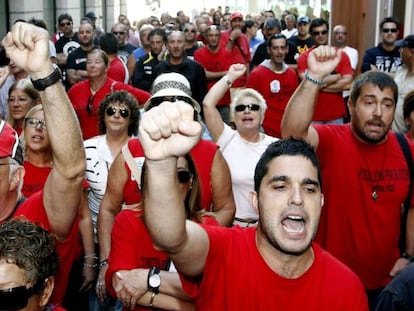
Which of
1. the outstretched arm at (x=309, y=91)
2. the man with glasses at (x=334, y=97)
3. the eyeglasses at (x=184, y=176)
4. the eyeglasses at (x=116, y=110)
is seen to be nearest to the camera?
the eyeglasses at (x=184, y=176)

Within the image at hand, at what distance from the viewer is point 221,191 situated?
4332 mm

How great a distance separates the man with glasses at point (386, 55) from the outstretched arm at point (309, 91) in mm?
5661

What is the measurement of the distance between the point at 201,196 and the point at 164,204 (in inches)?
52.1

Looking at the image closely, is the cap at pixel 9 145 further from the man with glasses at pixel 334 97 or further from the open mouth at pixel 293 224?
the man with glasses at pixel 334 97

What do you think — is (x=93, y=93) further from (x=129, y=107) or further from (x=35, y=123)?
(x=35, y=123)

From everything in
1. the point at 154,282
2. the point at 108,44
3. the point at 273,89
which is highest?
the point at 108,44

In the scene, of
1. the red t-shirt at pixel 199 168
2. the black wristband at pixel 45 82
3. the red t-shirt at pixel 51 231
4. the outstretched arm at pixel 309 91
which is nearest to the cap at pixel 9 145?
the red t-shirt at pixel 51 231

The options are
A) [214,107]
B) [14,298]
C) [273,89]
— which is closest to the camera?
[14,298]

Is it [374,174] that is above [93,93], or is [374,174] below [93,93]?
below

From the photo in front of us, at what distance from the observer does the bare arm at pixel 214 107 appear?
5.68m

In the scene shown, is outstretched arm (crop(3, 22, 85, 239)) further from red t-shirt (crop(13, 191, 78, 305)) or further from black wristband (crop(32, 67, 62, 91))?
red t-shirt (crop(13, 191, 78, 305))

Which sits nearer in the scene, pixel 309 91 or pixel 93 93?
pixel 309 91

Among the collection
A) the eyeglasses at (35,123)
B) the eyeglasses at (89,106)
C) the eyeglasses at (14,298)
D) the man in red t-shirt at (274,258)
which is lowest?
the eyeglasses at (14,298)

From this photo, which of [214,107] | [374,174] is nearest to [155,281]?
[374,174]
